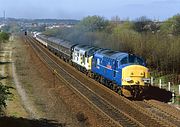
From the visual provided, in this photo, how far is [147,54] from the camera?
49.2 metres

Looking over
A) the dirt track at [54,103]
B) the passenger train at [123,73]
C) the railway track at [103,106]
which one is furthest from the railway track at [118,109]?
the passenger train at [123,73]

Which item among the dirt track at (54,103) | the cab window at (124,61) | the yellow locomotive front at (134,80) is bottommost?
the dirt track at (54,103)

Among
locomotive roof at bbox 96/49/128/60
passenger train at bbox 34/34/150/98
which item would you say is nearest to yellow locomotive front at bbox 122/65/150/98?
passenger train at bbox 34/34/150/98

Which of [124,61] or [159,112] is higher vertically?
[124,61]

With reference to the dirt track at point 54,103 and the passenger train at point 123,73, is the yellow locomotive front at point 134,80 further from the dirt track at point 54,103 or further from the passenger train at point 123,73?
the dirt track at point 54,103

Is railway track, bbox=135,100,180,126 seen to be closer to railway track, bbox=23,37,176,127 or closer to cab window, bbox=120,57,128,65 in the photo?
railway track, bbox=23,37,176,127

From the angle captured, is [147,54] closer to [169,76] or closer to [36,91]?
[169,76]

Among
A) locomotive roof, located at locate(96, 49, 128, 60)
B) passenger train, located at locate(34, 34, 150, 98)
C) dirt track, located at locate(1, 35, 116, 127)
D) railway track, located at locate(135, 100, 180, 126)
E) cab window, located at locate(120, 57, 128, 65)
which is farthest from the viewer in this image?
locomotive roof, located at locate(96, 49, 128, 60)

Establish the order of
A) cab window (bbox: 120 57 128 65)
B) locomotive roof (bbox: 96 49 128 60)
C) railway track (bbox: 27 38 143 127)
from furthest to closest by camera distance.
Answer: locomotive roof (bbox: 96 49 128 60), cab window (bbox: 120 57 128 65), railway track (bbox: 27 38 143 127)

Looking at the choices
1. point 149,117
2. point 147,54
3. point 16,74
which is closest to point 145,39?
point 147,54

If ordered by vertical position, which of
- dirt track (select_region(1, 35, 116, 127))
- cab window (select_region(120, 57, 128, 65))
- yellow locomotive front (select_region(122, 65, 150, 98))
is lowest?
dirt track (select_region(1, 35, 116, 127))

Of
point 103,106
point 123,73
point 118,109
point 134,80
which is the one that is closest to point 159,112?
point 118,109

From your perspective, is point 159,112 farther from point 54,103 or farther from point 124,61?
point 54,103

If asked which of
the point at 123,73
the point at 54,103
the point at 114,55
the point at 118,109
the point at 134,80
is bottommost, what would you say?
the point at 54,103
